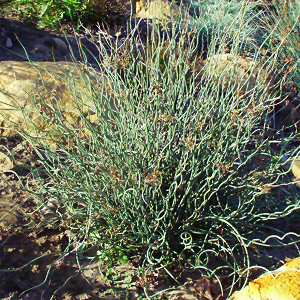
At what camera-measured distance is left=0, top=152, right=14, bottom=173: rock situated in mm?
3504

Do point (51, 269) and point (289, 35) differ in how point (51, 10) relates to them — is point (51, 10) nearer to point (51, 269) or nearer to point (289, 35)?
point (289, 35)

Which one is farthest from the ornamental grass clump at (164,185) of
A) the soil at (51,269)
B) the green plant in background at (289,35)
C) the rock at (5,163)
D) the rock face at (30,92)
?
the green plant in background at (289,35)

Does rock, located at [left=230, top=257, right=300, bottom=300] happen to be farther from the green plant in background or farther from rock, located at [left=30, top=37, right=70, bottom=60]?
rock, located at [left=30, top=37, right=70, bottom=60]

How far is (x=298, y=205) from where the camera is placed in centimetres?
292

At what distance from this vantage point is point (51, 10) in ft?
17.6

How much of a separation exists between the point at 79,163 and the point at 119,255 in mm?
510

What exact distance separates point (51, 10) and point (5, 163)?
2.26 meters

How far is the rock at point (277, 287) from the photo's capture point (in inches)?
97.6

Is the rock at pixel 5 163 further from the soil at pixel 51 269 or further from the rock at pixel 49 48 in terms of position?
the rock at pixel 49 48

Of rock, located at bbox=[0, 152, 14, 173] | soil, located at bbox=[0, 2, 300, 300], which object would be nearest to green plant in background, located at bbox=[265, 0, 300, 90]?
soil, located at bbox=[0, 2, 300, 300]

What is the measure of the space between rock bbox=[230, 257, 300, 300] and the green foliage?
337cm

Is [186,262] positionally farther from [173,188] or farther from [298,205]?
[298,205]

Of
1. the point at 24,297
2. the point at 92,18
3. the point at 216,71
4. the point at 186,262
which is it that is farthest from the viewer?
the point at 92,18

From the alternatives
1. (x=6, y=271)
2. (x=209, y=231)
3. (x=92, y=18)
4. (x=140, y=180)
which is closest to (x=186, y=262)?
(x=209, y=231)
